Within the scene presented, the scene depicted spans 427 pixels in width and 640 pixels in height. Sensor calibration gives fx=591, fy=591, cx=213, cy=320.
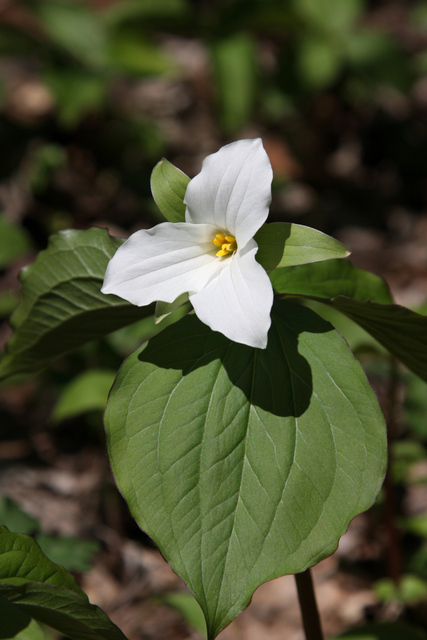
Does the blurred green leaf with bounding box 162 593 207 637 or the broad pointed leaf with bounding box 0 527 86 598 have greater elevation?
the broad pointed leaf with bounding box 0 527 86 598

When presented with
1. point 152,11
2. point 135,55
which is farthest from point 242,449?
point 152,11

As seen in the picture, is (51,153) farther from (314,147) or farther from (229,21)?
(314,147)

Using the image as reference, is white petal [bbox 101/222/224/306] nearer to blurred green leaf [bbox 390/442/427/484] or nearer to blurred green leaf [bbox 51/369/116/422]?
blurred green leaf [bbox 51/369/116/422]

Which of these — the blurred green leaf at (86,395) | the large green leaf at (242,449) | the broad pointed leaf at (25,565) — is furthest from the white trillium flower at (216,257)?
the blurred green leaf at (86,395)

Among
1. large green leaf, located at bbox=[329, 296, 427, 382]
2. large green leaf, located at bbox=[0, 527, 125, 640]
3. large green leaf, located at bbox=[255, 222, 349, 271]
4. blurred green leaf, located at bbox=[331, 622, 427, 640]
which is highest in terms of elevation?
large green leaf, located at bbox=[255, 222, 349, 271]

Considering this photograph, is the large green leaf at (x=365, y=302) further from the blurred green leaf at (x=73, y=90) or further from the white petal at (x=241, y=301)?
the blurred green leaf at (x=73, y=90)

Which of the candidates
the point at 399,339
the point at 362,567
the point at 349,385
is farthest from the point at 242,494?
the point at 362,567

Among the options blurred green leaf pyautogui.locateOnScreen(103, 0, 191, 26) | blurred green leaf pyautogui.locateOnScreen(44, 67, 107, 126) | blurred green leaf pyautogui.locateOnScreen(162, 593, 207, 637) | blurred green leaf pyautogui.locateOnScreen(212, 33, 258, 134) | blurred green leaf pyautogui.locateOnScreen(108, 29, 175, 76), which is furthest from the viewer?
blurred green leaf pyautogui.locateOnScreen(103, 0, 191, 26)

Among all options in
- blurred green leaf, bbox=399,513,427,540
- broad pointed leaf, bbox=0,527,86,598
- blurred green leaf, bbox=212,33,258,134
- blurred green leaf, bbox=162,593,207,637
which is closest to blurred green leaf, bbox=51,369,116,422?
blurred green leaf, bbox=162,593,207,637
